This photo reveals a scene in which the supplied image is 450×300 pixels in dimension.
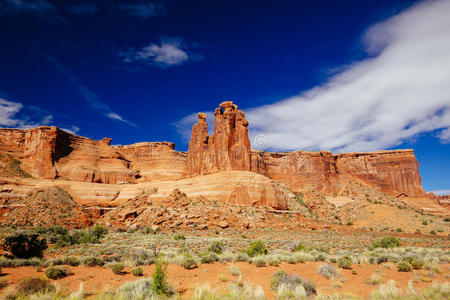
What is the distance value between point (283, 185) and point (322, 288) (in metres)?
65.5

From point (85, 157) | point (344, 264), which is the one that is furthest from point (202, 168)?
point (344, 264)

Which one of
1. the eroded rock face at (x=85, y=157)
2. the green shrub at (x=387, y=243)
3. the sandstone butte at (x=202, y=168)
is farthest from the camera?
the eroded rock face at (x=85, y=157)

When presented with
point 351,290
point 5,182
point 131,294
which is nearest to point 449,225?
point 351,290

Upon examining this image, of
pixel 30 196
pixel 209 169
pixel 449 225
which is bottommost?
pixel 449 225

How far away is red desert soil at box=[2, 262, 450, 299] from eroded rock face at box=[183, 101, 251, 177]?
34.8 meters

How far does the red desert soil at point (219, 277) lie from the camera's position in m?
10.6

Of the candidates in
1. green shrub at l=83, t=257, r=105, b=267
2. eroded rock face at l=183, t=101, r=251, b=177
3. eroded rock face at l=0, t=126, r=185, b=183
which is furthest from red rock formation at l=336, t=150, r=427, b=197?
green shrub at l=83, t=257, r=105, b=267

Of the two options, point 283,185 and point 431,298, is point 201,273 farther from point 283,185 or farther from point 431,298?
point 283,185

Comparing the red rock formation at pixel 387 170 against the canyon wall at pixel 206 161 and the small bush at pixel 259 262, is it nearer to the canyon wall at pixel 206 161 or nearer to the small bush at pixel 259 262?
the canyon wall at pixel 206 161

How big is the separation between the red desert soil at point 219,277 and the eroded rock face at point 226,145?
3477cm

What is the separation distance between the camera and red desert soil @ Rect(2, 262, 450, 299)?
10.6 m

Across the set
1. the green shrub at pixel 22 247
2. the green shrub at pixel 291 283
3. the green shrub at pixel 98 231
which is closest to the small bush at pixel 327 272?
the green shrub at pixel 291 283

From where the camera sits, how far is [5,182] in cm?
5125

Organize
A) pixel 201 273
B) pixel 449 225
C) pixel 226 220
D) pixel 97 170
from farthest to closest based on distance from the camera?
1. pixel 97 170
2. pixel 449 225
3. pixel 226 220
4. pixel 201 273
